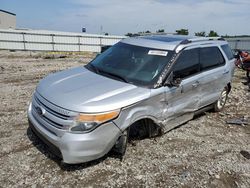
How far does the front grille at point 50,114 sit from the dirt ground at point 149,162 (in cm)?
64

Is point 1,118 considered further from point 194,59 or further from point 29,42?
point 29,42

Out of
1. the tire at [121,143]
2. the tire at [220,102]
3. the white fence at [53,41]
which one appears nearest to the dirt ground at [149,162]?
the tire at [121,143]

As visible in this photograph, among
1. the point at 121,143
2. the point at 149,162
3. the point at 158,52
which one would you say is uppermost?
the point at 158,52

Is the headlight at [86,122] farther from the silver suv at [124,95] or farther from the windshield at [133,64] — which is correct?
the windshield at [133,64]

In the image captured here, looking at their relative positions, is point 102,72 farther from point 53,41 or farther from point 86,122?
point 53,41

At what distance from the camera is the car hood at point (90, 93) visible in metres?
3.13

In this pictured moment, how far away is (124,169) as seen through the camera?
11.3ft

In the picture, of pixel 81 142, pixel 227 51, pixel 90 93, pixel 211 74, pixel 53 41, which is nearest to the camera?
pixel 81 142

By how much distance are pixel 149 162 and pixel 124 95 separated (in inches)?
44.4

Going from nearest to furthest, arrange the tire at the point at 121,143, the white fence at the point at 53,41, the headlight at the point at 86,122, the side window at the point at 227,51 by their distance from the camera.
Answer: the headlight at the point at 86,122
the tire at the point at 121,143
the side window at the point at 227,51
the white fence at the point at 53,41

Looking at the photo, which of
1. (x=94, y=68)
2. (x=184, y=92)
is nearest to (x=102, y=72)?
(x=94, y=68)

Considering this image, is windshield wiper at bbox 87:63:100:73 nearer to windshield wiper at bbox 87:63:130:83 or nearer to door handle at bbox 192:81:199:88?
windshield wiper at bbox 87:63:130:83

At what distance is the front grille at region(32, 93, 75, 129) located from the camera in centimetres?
305

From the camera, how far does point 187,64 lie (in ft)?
14.7
